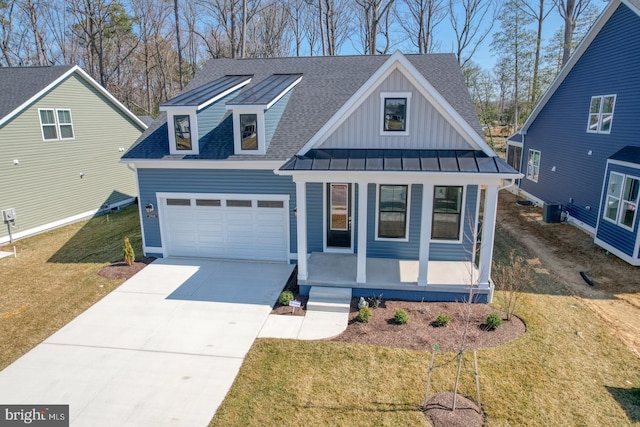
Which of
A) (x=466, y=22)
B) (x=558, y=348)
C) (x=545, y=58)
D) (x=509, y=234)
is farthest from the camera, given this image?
(x=466, y=22)

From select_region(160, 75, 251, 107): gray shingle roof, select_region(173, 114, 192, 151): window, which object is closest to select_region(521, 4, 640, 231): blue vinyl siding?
select_region(160, 75, 251, 107): gray shingle roof

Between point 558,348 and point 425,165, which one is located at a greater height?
point 425,165

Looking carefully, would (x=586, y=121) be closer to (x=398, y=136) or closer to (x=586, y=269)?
(x=586, y=269)

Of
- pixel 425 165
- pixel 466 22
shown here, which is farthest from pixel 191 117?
pixel 466 22

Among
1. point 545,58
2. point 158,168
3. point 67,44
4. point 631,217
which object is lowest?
point 631,217

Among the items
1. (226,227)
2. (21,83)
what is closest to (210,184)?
(226,227)

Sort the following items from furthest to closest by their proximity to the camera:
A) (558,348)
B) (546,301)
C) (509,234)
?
(509,234) → (546,301) → (558,348)

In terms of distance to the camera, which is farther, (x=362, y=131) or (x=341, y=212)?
(x=341, y=212)

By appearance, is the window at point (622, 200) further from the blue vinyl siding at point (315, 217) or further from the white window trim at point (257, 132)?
the white window trim at point (257, 132)

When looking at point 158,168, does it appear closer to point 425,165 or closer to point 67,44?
point 425,165
